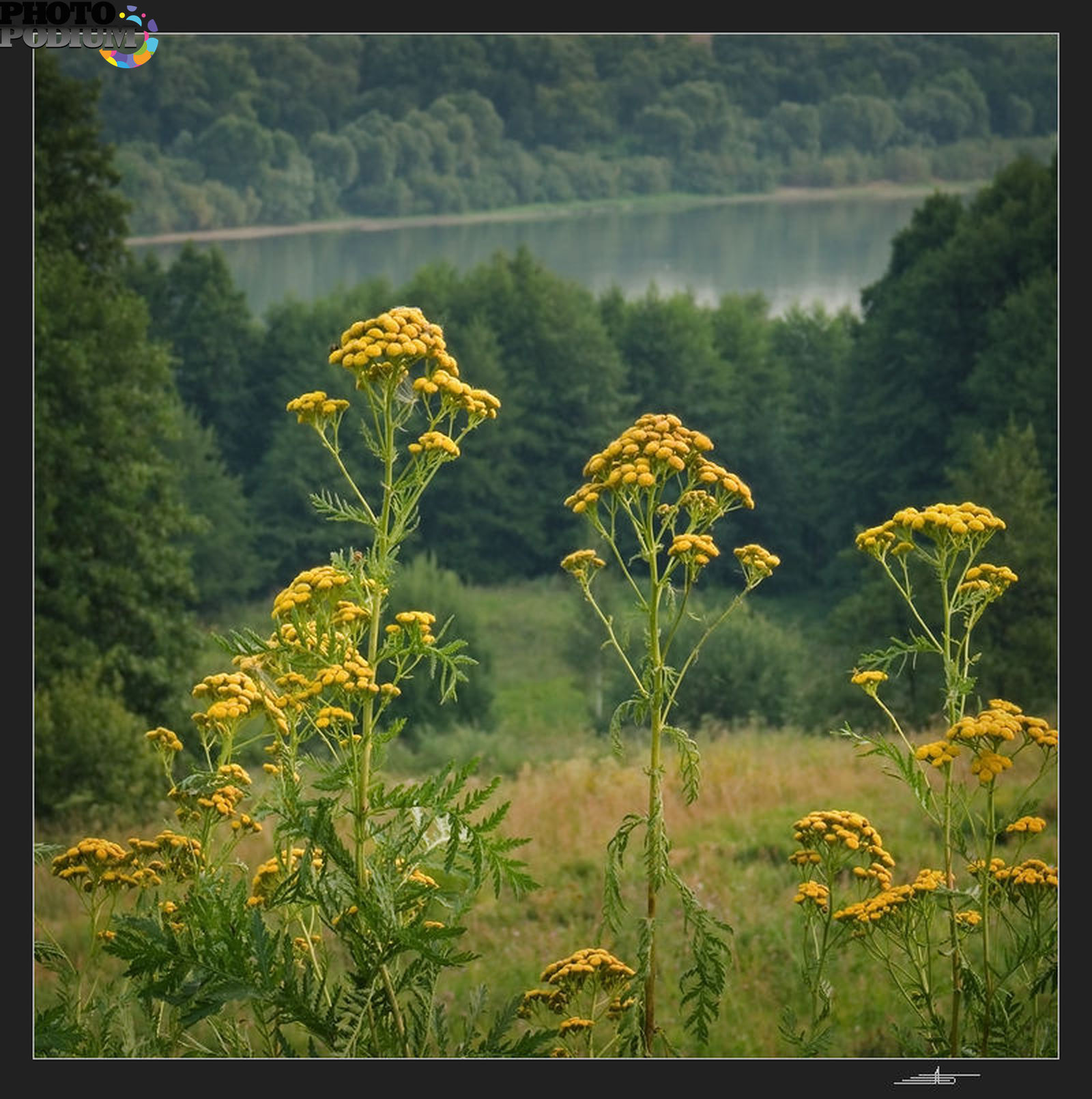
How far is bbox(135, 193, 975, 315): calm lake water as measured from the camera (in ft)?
21.0

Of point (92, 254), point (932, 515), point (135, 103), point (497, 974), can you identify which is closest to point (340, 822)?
point (497, 974)

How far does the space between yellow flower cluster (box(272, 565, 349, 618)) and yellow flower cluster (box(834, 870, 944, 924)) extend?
4.39ft

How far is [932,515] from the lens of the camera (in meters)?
3.63

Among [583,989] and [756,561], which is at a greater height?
[756,561]

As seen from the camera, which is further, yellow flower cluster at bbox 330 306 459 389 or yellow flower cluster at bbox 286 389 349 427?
yellow flower cluster at bbox 286 389 349 427

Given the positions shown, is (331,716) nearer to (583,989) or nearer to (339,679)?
(339,679)

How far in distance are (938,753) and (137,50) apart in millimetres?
3069

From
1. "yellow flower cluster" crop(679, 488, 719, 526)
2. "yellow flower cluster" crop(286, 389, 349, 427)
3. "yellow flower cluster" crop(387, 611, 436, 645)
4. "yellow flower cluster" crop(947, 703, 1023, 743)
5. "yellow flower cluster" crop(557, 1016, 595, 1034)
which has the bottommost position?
"yellow flower cluster" crop(557, 1016, 595, 1034)

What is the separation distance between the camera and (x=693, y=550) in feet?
11.7

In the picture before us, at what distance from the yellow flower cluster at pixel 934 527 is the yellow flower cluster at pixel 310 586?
1.11m

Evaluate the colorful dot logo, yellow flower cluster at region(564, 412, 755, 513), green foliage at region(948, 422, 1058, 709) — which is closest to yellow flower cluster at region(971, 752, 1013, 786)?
yellow flower cluster at region(564, 412, 755, 513)

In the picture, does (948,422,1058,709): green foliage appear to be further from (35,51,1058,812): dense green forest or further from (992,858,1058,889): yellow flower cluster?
(992,858,1058,889): yellow flower cluster

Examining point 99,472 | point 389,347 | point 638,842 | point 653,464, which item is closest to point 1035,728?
point 653,464
